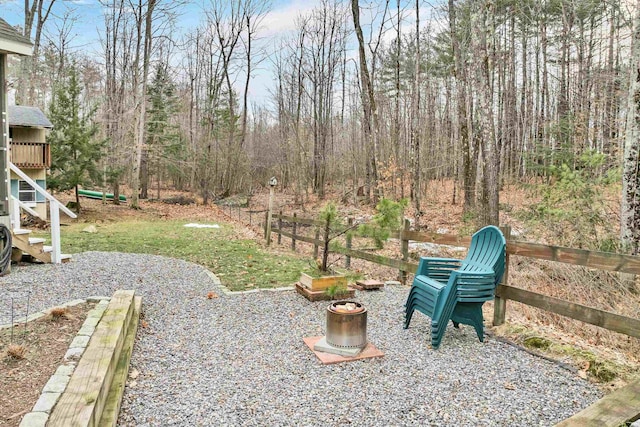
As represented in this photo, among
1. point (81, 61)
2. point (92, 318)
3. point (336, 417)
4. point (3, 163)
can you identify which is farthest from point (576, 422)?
point (81, 61)

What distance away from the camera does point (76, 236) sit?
10875 millimetres

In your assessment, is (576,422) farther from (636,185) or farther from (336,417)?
(636,185)

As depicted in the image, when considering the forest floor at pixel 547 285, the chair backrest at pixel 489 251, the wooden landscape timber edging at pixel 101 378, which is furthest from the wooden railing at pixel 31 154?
the chair backrest at pixel 489 251

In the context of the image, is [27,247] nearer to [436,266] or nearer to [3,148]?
[3,148]

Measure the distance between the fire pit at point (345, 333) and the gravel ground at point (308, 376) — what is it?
0.55ft

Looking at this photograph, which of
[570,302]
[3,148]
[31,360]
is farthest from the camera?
[3,148]

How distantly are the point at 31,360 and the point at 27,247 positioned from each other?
458cm

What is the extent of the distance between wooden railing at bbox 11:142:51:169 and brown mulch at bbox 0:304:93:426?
1215cm

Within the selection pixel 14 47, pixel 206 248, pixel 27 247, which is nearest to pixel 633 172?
pixel 206 248

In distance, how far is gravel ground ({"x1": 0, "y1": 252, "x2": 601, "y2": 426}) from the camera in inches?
108

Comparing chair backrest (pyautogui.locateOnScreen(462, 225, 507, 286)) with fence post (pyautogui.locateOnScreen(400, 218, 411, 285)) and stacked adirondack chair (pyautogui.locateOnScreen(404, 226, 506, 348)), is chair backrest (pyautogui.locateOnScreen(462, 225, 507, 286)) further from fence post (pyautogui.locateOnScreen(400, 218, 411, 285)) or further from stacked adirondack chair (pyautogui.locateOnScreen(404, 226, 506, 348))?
fence post (pyautogui.locateOnScreen(400, 218, 411, 285))

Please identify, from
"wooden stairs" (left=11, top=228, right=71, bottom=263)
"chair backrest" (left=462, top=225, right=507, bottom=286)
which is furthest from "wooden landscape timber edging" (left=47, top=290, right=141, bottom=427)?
"wooden stairs" (left=11, top=228, right=71, bottom=263)

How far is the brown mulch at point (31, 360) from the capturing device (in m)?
2.32

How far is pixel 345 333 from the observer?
376cm
